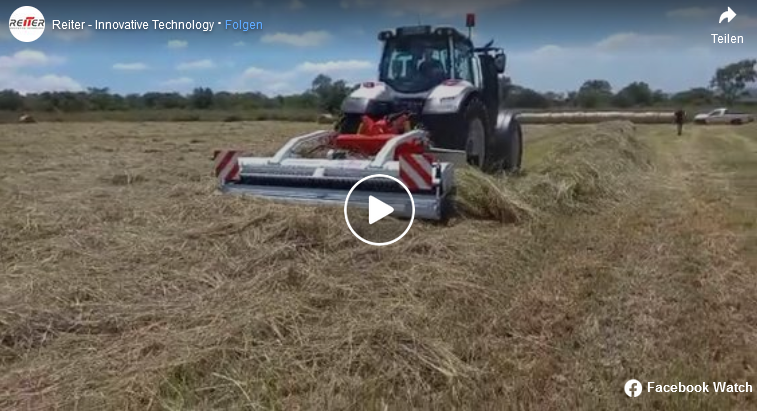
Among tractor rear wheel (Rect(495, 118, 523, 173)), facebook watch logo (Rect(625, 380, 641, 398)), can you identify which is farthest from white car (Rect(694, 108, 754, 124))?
facebook watch logo (Rect(625, 380, 641, 398))

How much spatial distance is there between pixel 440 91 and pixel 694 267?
13.0 ft

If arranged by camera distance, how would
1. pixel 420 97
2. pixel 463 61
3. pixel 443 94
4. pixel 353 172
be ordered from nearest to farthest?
pixel 353 172 < pixel 443 94 < pixel 420 97 < pixel 463 61

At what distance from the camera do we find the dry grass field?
2.96m

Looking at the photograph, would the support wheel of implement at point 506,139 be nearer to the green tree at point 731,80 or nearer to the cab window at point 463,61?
the cab window at point 463,61

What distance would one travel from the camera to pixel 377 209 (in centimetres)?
586

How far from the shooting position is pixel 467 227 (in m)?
5.75

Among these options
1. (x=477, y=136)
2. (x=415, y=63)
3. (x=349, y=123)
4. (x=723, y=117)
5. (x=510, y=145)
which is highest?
(x=415, y=63)

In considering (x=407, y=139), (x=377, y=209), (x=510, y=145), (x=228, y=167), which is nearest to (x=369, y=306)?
(x=377, y=209)

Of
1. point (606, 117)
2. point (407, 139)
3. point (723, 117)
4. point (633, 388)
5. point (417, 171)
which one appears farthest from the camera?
point (723, 117)

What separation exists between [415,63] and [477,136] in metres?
1.30

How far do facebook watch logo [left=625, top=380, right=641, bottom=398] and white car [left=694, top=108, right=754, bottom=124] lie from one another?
1429 inches

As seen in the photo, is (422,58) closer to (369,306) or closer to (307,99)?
(369,306)

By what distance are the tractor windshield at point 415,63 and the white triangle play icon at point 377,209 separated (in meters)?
3.07

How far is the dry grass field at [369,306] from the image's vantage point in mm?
2957
